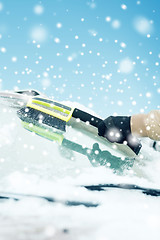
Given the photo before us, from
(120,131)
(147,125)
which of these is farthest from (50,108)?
(147,125)

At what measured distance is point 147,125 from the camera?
1.94 metres

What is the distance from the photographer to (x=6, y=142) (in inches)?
59.6

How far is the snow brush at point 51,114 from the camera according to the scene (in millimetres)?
2265

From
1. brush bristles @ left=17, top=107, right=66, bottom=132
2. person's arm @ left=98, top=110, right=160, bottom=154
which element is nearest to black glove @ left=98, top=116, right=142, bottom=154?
person's arm @ left=98, top=110, right=160, bottom=154

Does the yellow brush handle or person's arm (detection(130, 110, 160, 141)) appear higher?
person's arm (detection(130, 110, 160, 141))

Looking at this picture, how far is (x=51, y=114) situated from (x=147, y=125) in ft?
3.25

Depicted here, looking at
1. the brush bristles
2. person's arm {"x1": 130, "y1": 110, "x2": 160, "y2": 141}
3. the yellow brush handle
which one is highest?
person's arm {"x1": 130, "y1": 110, "x2": 160, "y2": 141}

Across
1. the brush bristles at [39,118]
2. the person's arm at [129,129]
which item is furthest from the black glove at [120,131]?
the brush bristles at [39,118]

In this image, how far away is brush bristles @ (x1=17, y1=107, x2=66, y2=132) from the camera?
2277 millimetres

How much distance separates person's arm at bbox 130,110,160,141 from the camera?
1.89 m

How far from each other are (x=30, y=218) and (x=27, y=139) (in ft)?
3.23

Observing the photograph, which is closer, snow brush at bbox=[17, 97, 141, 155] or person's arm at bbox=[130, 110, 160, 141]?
person's arm at bbox=[130, 110, 160, 141]

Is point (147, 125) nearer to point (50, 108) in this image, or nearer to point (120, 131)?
point (120, 131)

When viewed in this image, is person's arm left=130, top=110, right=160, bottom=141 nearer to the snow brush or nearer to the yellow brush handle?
the snow brush
